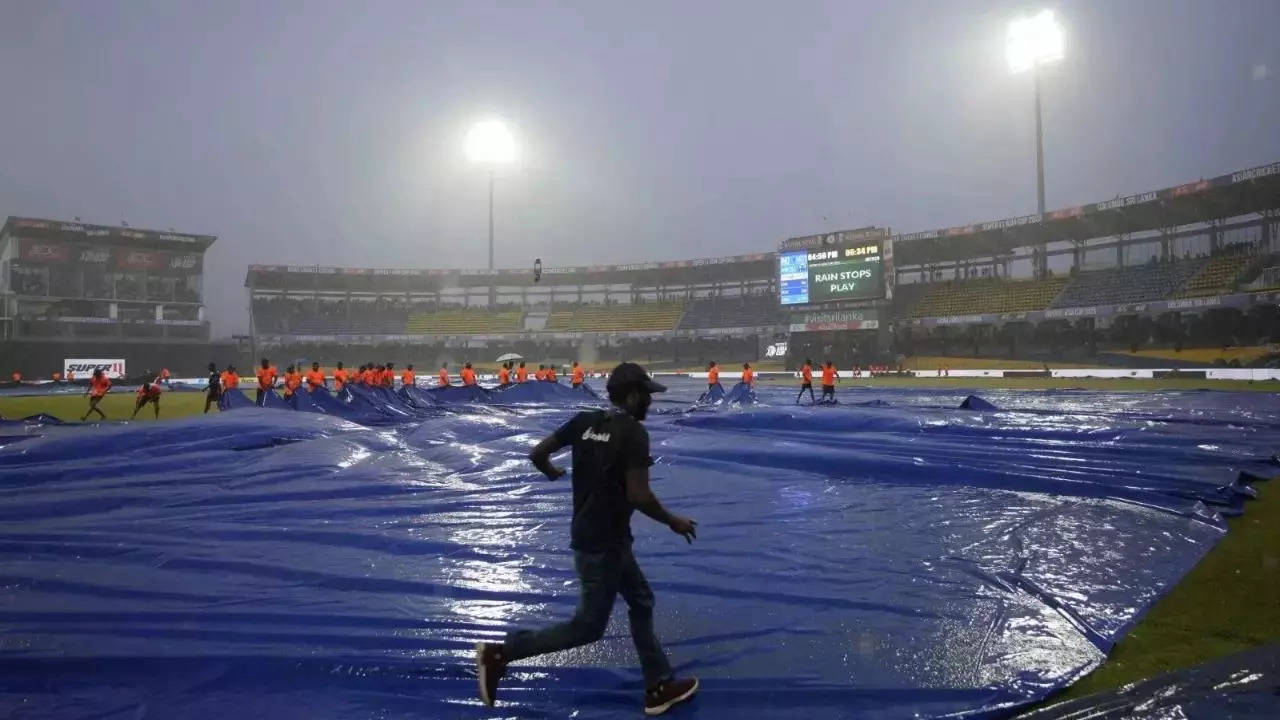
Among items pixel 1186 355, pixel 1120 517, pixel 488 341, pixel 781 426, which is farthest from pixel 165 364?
pixel 1186 355

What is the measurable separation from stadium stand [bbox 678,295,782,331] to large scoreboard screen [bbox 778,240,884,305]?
10753 mm

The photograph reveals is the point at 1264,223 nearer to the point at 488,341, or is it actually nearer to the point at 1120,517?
the point at 1120,517

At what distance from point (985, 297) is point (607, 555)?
4302cm

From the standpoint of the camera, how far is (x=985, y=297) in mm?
40938

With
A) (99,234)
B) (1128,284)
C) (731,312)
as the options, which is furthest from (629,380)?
(99,234)

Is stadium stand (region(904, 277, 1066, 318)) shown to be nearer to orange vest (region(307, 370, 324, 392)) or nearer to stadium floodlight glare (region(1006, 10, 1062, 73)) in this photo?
stadium floodlight glare (region(1006, 10, 1062, 73))

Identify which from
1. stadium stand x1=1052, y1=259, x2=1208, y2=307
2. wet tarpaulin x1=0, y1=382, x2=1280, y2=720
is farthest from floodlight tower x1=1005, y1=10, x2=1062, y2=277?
wet tarpaulin x1=0, y1=382, x2=1280, y2=720

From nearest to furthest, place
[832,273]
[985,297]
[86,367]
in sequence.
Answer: [832,273], [86,367], [985,297]

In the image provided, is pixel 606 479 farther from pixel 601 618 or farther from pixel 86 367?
pixel 86 367

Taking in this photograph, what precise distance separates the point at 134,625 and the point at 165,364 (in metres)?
49.8

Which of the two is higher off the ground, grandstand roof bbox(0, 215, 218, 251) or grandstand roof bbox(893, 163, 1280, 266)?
grandstand roof bbox(0, 215, 218, 251)

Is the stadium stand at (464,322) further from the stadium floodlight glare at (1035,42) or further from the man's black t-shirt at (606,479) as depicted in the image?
the man's black t-shirt at (606,479)

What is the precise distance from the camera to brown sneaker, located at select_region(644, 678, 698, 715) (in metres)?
3.03

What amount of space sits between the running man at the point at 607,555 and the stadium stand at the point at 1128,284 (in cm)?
3906
